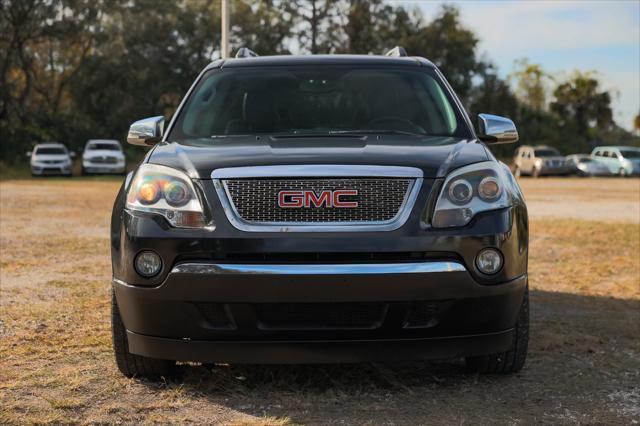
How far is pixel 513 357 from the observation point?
14.3ft

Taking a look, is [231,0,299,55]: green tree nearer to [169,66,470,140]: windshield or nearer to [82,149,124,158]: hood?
[82,149,124,158]: hood

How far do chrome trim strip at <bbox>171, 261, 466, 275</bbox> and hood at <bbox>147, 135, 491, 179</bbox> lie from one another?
43 cm

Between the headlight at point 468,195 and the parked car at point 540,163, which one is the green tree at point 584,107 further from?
the headlight at point 468,195

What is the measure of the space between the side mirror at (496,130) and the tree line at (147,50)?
3820cm

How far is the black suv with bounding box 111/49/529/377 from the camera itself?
3684 mm

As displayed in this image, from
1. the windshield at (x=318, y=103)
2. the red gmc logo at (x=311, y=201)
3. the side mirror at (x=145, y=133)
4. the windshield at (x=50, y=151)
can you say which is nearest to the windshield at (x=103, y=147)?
the windshield at (x=50, y=151)

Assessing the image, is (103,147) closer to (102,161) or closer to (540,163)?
(102,161)

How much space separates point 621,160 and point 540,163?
4.25 metres

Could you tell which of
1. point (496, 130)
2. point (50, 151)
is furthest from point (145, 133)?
point (50, 151)

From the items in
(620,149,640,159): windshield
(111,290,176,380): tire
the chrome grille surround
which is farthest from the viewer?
(620,149,640,159): windshield

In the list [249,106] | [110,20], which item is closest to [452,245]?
[249,106]

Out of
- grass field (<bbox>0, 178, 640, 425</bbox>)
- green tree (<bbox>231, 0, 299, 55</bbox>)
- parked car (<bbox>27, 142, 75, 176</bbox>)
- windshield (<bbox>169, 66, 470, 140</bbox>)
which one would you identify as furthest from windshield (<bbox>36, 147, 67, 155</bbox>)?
windshield (<bbox>169, 66, 470, 140</bbox>)

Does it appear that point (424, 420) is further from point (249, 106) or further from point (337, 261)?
point (249, 106)

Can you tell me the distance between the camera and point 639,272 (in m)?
8.71
